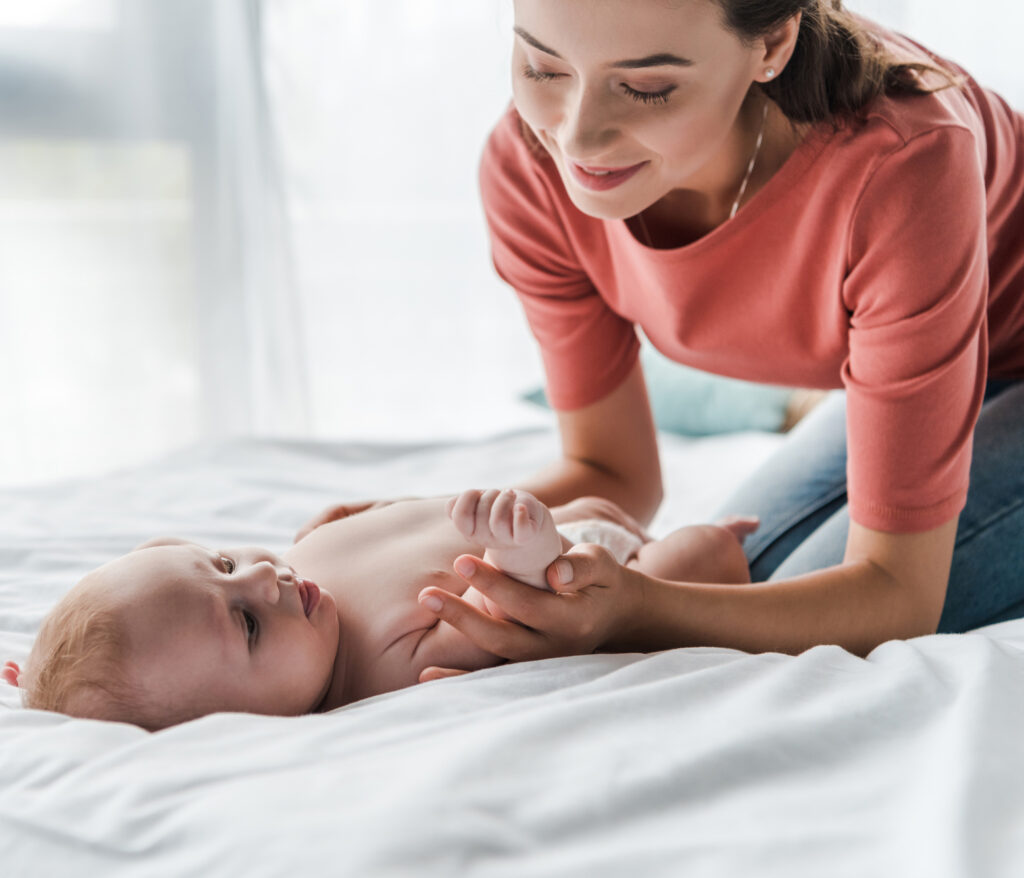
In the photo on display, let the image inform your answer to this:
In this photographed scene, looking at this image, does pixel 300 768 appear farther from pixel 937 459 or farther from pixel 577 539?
pixel 937 459

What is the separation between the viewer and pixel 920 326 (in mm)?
1082

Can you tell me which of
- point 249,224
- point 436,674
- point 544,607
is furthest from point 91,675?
point 249,224

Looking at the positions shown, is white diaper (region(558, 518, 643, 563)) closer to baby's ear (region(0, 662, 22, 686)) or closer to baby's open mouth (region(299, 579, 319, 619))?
baby's open mouth (region(299, 579, 319, 619))

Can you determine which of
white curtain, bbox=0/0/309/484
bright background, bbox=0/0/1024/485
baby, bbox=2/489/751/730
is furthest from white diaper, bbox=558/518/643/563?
white curtain, bbox=0/0/309/484

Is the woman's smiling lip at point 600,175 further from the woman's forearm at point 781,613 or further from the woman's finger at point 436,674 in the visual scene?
the woman's finger at point 436,674

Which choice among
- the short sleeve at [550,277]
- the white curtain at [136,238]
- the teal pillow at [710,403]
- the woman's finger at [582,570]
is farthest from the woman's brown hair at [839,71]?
the white curtain at [136,238]

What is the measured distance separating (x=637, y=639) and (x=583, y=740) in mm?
297

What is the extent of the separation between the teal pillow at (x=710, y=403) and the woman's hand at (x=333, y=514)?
44.6 inches

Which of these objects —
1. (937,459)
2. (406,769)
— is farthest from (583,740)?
(937,459)

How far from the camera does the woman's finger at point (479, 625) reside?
0.92 metres

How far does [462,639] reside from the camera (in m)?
0.98

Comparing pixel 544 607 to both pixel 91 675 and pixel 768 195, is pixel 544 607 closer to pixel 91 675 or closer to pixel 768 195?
pixel 91 675

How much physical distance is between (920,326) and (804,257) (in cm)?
Answer: 19

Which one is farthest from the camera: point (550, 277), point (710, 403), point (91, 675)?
point (710, 403)
